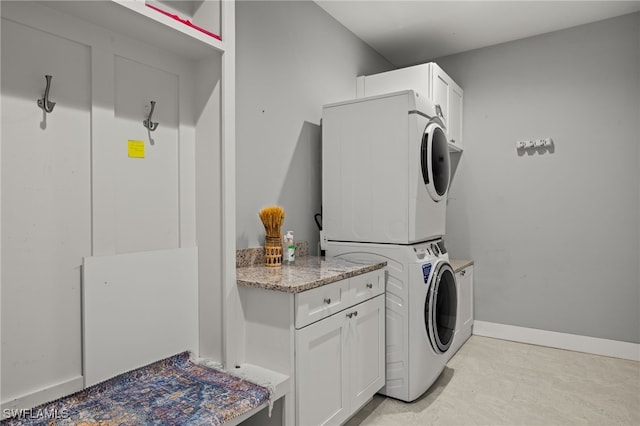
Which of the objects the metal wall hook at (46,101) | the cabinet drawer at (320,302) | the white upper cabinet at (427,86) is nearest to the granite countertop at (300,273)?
the cabinet drawer at (320,302)

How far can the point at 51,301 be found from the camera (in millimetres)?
1357

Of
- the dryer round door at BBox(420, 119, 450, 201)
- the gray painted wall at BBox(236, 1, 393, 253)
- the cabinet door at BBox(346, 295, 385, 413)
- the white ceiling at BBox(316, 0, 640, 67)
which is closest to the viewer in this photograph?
the cabinet door at BBox(346, 295, 385, 413)

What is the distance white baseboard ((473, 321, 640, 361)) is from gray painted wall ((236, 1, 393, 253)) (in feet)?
6.51

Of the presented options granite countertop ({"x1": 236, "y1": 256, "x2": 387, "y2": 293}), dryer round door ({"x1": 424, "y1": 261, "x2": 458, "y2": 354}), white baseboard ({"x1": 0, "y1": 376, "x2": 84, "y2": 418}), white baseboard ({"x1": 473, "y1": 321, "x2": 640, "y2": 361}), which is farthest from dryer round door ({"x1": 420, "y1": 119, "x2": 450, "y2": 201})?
white baseboard ({"x1": 0, "y1": 376, "x2": 84, "y2": 418})

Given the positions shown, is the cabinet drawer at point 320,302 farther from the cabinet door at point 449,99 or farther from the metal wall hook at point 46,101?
the cabinet door at point 449,99

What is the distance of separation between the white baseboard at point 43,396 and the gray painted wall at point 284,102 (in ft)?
3.31

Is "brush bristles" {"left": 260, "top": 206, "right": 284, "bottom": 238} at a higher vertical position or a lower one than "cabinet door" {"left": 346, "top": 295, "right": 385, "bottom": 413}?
higher

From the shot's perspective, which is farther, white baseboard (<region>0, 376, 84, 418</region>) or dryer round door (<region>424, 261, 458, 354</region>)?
dryer round door (<region>424, 261, 458, 354</region>)

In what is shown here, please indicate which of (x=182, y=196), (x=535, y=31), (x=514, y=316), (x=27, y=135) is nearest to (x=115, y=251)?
(x=182, y=196)

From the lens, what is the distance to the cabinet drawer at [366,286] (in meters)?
2.05

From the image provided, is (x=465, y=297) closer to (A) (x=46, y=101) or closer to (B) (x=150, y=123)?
(B) (x=150, y=123)

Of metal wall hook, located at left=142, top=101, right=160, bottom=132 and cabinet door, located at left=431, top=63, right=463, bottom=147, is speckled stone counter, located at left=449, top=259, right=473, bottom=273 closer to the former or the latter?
cabinet door, located at left=431, top=63, right=463, bottom=147

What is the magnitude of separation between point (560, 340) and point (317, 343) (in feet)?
A: 8.63

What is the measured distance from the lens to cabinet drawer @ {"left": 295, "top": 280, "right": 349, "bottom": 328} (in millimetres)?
1675
